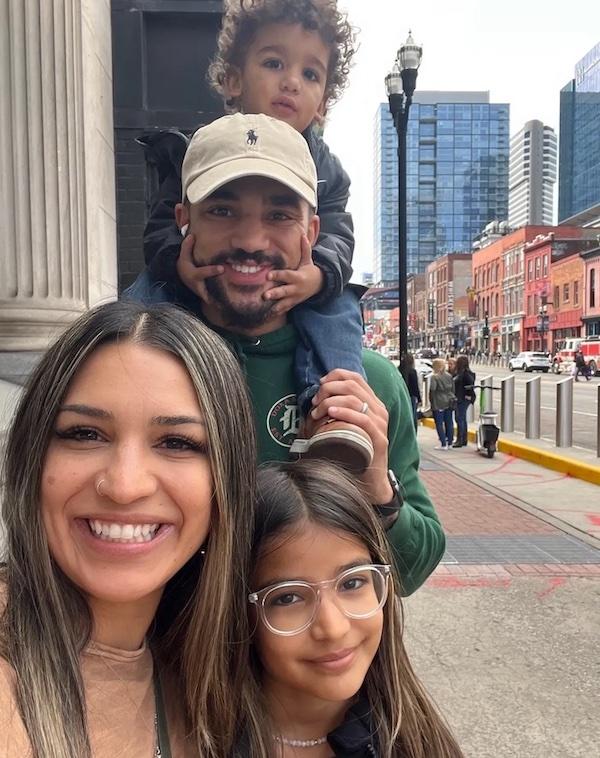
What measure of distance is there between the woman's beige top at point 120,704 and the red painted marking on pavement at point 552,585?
4.48m

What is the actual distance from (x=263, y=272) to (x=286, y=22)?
2.07 feet

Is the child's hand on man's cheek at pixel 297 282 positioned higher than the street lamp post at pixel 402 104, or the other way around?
the street lamp post at pixel 402 104

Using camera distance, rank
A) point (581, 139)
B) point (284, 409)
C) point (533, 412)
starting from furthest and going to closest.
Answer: point (581, 139) < point (533, 412) < point (284, 409)

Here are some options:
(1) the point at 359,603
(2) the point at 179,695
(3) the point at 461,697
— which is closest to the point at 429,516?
(1) the point at 359,603

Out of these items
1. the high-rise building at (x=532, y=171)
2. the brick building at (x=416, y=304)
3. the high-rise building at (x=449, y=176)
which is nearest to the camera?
the brick building at (x=416, y=304)

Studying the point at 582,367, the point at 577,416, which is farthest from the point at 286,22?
the point at 582,367

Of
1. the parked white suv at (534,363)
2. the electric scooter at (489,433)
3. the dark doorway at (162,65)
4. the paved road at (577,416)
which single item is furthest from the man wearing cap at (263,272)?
the parked white suv at (534,363)

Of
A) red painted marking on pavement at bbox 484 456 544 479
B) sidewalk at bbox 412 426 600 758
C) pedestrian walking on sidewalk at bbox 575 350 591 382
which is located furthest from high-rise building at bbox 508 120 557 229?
sidewalk at bbox 412 426 600 758

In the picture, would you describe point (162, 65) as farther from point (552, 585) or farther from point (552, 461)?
point (552, 461)

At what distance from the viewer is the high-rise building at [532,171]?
15950cm

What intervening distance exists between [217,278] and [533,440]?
41.4ft

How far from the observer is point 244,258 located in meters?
1.41

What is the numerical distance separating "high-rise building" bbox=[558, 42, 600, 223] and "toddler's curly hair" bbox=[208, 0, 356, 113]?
119 m

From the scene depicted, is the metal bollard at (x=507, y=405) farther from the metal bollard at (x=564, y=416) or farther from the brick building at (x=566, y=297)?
the brick building at (x=566, y=297)
